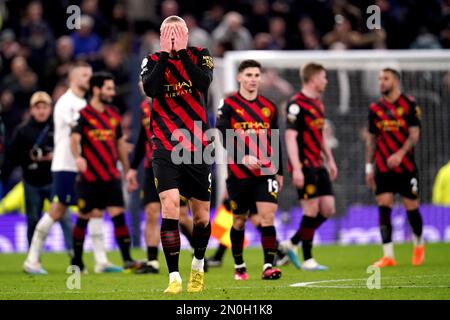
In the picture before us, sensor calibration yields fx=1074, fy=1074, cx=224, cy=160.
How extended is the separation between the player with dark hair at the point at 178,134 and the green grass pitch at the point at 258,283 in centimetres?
45

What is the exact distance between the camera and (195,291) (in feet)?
30.2

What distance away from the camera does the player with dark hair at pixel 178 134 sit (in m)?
9.06

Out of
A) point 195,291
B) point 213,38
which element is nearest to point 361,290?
point 195,291

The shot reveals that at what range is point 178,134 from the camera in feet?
30.4

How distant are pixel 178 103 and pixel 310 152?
12.0ft

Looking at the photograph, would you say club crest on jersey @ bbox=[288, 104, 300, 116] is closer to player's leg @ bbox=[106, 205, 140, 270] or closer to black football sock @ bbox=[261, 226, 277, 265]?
black football sock @ bbox=[261, 226, 277, 265]

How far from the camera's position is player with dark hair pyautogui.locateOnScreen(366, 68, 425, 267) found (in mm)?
13305

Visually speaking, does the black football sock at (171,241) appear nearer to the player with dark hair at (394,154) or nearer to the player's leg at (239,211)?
the player's leg at (239,211)

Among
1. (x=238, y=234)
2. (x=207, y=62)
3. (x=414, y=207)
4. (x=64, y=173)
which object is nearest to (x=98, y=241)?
(x=64, y=173)

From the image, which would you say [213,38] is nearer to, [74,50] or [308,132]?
[74,50]

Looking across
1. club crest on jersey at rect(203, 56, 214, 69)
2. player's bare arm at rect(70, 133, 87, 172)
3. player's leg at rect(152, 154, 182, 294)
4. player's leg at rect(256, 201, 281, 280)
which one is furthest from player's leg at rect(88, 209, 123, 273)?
club crest on jersey at rect(203, 56, 214, 69)

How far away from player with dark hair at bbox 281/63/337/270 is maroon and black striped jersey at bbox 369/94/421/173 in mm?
948

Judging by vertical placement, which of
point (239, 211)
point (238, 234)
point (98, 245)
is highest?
point (239, 211)

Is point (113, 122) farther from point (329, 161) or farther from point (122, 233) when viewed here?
point (329, 161)
